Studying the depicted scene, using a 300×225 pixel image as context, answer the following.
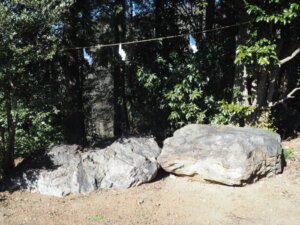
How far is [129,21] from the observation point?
6.81m

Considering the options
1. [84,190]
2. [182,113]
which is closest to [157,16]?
[182,113]

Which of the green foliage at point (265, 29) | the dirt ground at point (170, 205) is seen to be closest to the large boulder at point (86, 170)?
the dirt ground at point (170, 205)

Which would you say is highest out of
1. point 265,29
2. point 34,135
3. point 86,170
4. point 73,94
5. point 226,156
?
point 265,29

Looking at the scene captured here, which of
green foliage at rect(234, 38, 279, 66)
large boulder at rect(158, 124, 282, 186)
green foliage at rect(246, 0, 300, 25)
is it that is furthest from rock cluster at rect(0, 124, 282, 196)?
green foliage at rect(246, 0, 300, 25)

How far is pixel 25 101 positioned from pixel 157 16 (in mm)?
3879

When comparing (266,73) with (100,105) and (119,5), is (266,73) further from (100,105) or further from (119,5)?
(100,105)

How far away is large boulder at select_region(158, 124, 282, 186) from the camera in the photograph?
13.4 ft

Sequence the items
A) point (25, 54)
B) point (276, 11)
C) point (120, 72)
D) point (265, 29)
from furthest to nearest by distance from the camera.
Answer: point (120, 72) < point (265, 29) < point (276, 11) < point (25, 54)

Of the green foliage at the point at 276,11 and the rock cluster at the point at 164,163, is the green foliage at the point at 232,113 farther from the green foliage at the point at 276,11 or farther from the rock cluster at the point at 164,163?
the green foliage at the point at 276,11

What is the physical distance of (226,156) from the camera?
414 centimetres

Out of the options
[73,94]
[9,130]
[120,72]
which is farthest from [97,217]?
[120,72]

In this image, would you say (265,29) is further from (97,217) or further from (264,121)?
(97,217)

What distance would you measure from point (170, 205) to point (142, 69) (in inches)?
123

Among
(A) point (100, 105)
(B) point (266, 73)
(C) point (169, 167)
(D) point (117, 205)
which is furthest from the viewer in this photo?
(A) point (100, 105)
